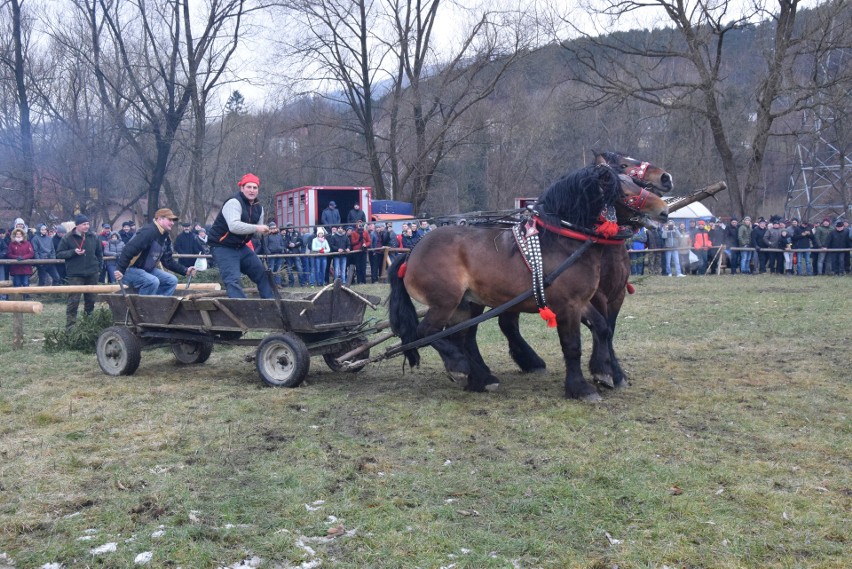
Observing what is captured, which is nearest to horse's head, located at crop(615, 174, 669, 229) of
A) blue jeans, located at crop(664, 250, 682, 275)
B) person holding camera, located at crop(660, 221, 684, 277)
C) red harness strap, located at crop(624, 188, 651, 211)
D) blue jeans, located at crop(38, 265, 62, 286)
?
red harness strap, located at crop(624, 188, 651, 211)

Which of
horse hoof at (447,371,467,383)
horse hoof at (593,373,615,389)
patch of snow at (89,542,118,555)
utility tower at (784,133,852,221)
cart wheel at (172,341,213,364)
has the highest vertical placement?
utility tower at (784,133,852,221)

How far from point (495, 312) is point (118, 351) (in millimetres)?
4071

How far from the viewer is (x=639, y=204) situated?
7.06m

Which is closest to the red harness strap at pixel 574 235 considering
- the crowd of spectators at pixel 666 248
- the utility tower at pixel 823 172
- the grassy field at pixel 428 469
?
the grassy field at pixel 428 469

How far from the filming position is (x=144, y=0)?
2414 cm

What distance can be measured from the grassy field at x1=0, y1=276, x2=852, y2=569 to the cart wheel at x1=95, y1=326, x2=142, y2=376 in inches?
7.1

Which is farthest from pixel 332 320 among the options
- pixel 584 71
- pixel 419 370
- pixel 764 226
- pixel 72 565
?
pixel 584 71

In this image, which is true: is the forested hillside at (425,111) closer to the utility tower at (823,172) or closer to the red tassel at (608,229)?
the utility tower at (823,172)

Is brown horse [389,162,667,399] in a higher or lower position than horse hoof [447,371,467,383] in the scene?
higher

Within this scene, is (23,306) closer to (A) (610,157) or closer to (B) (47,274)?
(A) (610,157)

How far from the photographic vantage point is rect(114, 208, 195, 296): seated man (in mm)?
9062

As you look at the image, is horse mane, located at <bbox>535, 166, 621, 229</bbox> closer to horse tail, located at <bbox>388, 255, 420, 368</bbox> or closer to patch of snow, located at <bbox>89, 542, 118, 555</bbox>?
horse tail, located at <bbox>388, 255, 420, 368</bbox>

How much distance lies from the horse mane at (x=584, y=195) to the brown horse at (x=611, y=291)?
0.85 feet

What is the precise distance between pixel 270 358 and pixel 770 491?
15.5 feet
